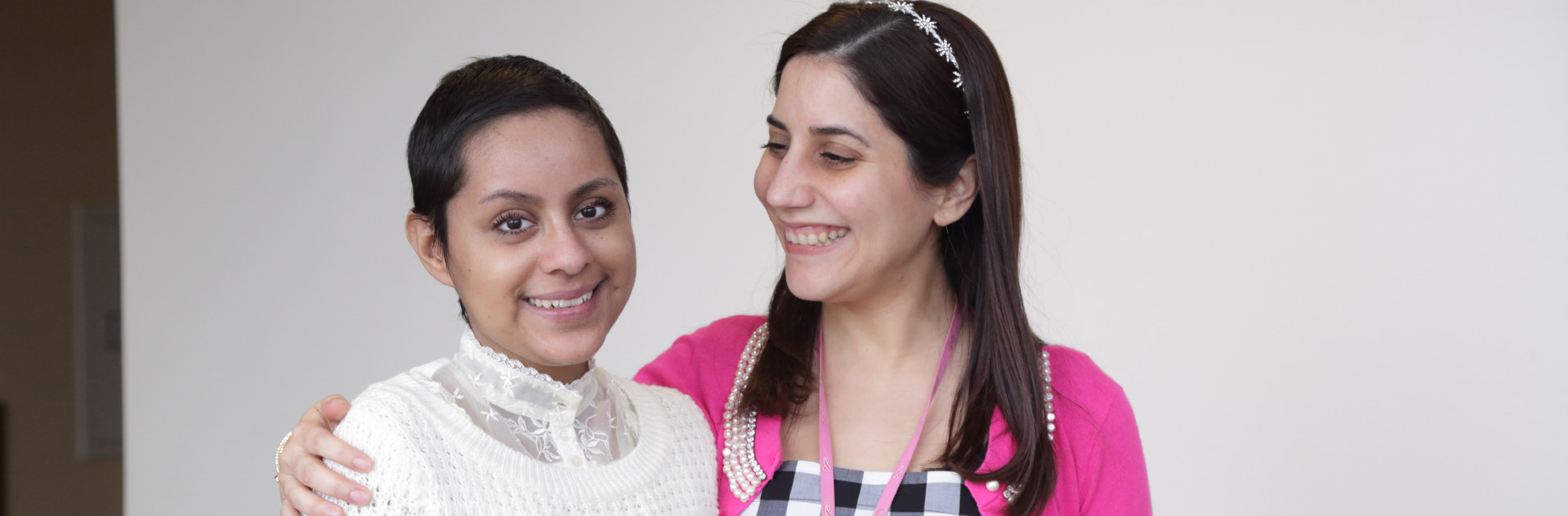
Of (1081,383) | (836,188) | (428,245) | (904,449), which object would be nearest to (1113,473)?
(1081,383)

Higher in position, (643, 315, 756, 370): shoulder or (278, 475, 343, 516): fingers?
(643, 315, 756, 370): shoulder

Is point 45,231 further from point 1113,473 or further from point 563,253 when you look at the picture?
point 1113,473

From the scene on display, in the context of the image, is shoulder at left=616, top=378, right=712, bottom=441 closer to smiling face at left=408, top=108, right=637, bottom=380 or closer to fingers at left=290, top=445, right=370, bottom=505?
smiling face at left=408, top=108, right=637, bottom=380

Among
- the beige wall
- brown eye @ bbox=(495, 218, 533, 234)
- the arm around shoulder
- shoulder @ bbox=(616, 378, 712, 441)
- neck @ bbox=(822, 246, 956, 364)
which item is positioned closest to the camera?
the arm around shoulder

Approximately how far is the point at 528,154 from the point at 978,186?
0.78 m

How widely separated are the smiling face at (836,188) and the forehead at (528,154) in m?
0.38

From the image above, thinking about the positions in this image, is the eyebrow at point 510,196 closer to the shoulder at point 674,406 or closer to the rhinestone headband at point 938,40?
the shoulder at point 674,406

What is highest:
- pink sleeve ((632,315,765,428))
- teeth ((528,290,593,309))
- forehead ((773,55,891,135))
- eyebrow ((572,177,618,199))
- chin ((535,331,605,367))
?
forehead ((773,55,891,135))

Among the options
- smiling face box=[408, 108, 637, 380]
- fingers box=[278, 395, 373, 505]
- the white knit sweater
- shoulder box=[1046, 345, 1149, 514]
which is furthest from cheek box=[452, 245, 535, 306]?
shoulder box=[1046, 345, 1149, 514]

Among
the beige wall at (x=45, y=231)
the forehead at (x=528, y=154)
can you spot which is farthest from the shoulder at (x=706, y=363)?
the beige wall at (x=45, y=231)

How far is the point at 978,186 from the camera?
6.29ft

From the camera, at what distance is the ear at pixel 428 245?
1.53 meters

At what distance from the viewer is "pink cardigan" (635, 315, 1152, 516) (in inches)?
70.4

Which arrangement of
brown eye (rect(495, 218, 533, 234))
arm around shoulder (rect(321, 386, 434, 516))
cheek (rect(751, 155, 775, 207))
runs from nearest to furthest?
arm around shoulder (rect(321, 386, 434, 516)), brown eye (rect(495, 218, 533, 234)), cheek (rect(751, 155, 775, 207))
